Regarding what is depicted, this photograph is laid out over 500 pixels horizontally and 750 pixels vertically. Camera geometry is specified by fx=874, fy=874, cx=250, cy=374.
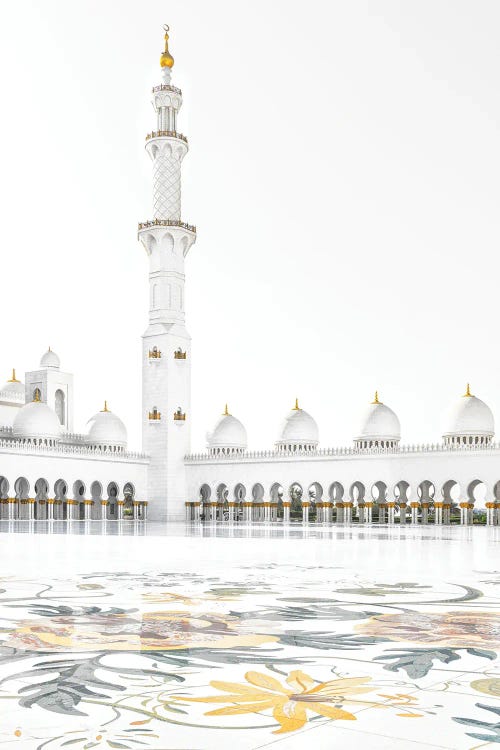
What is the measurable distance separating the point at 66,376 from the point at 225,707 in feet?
124

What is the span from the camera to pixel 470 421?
31656 mm

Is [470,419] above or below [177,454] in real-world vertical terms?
above

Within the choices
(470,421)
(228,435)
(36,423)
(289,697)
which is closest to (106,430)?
(36,423)

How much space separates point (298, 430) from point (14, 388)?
13.7m

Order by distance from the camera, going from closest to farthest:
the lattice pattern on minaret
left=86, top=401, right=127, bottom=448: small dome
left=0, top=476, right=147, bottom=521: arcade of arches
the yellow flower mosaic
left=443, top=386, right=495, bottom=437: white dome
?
1. the yellow flower mosaic
2. left=443, top=386, right=495, bottom=437: white dome
3. left=0, top=476, right=147, bottom=521: arcade of arches
4. the lattice pattern on minaret
5. left=86, top=401, right=127, bottom=448: small dome

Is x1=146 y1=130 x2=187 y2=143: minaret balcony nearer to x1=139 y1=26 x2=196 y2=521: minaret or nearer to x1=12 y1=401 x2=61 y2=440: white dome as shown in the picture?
x1=139 y1=26 x2=196 y2=521: minaret

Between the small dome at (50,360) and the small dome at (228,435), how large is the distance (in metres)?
7.71

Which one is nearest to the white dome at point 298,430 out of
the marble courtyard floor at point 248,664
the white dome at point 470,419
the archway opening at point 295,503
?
the archway opening at point 295,503

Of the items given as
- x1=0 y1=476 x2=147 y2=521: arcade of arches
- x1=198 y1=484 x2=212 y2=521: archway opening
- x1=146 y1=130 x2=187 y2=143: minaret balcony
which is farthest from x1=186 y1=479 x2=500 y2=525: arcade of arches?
x1=146 y1=130 x2=187 y2=143: minaret balcony

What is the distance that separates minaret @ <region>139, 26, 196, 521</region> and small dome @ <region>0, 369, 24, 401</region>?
755 cm

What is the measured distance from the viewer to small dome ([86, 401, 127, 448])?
123ft

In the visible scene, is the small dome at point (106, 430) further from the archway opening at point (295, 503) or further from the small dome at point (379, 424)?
the small dome at point (379, 424)

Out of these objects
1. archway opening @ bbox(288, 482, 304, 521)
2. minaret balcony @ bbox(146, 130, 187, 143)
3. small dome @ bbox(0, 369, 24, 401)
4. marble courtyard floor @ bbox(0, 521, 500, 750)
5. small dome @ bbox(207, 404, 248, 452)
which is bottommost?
archway opening @ bbox(288, 482, 304, 521)

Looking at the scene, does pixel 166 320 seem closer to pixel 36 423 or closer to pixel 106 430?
pixel 106 430
